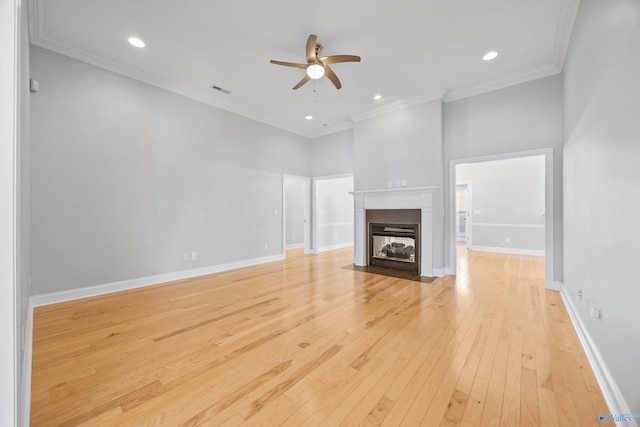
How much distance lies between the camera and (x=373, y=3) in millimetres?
2555

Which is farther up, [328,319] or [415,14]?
[415,14]

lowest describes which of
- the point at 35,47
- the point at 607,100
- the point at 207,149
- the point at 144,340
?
the point at 144,340

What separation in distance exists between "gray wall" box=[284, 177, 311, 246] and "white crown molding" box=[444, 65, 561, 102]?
483 cm

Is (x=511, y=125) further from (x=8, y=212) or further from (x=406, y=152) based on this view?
(x=8, y=212)

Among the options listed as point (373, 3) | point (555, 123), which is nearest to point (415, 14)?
point (373, 3)

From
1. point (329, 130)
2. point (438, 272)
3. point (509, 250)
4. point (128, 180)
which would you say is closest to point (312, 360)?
point (438, 272)

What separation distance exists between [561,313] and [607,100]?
2.34 meters

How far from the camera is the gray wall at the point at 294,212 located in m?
8.13

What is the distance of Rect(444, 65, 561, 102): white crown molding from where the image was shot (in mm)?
3654

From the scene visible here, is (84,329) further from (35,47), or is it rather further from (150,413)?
(35,47)

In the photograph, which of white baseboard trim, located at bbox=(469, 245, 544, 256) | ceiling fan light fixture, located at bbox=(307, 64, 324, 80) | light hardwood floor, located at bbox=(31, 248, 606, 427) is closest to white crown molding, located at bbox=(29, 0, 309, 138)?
ceiling fan light fixture, located at bbox=(307, 64, 324, 80)

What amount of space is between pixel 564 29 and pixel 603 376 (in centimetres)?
361

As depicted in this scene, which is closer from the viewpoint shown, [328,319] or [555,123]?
[328,319]

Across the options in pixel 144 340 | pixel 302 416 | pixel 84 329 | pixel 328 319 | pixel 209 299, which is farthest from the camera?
pixel 209 299
